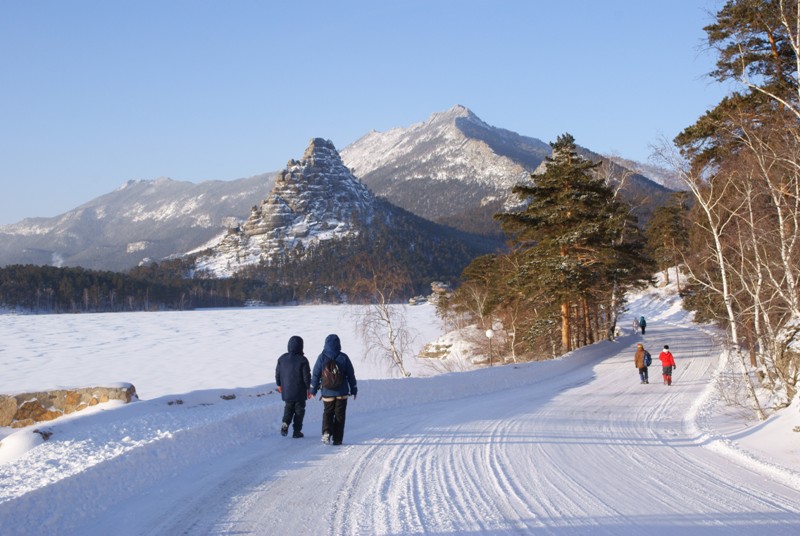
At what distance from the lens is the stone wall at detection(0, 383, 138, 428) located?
12.2m

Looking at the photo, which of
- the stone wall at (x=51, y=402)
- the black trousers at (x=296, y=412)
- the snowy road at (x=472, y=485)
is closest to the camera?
the snowy road at (x=472, y=485)

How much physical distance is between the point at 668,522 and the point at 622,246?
2584 centimetres

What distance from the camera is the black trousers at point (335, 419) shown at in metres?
9.63

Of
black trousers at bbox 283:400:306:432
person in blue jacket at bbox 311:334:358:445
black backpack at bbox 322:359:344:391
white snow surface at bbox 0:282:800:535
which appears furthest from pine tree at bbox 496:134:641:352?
black backpack at bbox 322:359:344:391

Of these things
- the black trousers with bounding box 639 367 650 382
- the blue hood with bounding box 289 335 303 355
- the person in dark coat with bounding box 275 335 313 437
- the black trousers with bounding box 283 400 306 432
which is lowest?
the black trousers with bounding box 639 367 650 382

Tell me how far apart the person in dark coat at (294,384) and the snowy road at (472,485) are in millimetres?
361

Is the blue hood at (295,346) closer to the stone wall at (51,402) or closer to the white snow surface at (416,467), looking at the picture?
the white snow surface at (416,467)

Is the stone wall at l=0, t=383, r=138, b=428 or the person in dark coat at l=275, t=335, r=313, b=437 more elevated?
the person in dark coat at l=275, t=335, r=313, b=437

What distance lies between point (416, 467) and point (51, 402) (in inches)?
337

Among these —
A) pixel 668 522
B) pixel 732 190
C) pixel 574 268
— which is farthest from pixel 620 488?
pixel 574 268

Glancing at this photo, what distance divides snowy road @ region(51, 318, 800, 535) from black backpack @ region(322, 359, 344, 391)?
0.94 meters

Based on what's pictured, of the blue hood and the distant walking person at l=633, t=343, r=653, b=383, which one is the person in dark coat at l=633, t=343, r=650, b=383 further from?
the blue hood

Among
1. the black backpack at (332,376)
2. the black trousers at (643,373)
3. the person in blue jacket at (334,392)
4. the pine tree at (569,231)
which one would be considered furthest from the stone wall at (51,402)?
the pine tree at (569,231)

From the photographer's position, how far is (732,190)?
16.1 meters
